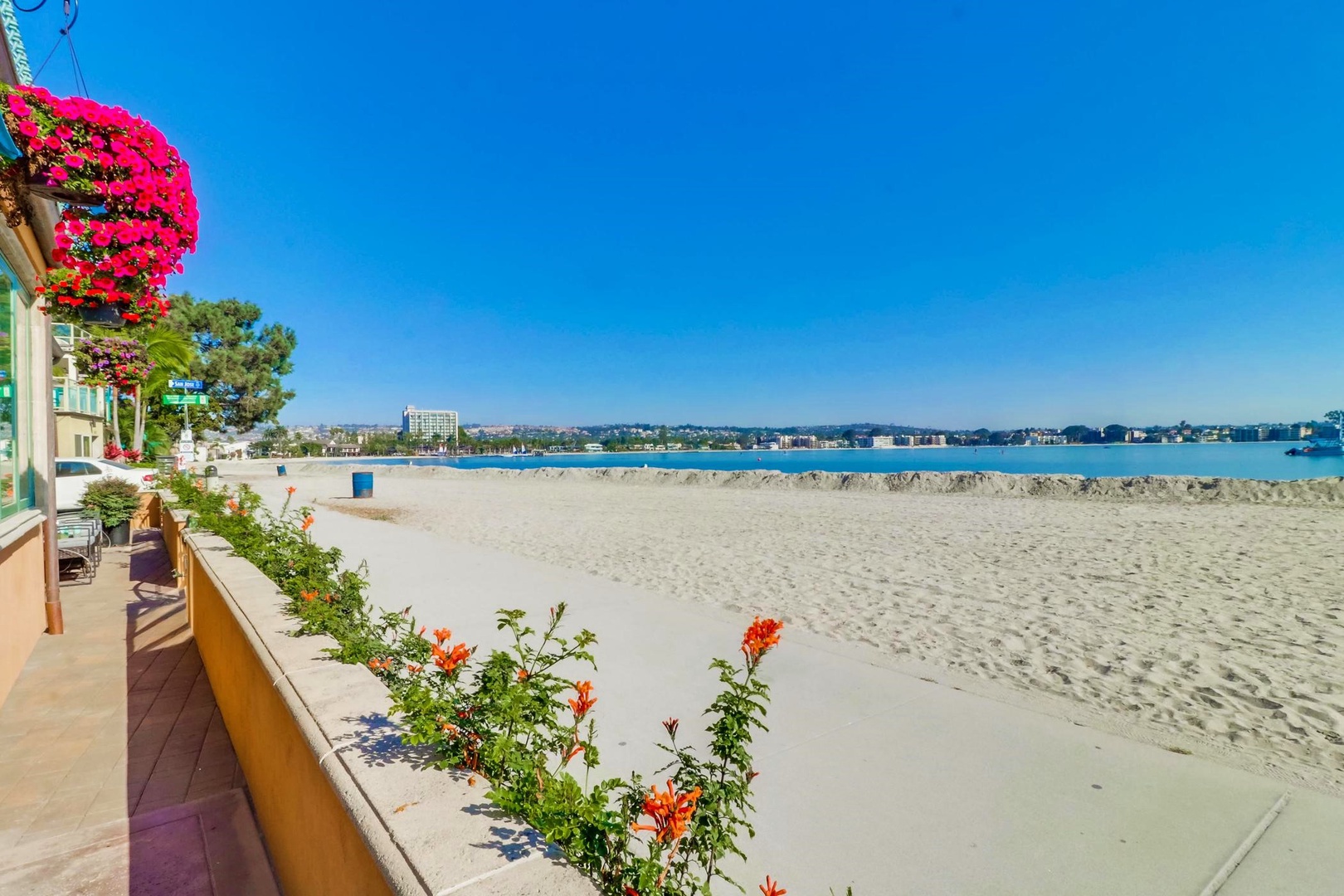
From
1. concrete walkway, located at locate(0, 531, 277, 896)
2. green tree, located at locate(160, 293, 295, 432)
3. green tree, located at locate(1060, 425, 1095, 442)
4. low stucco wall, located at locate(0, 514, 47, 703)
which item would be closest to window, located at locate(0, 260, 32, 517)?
low stucco wall, located at locate(0, 514, 47, 703)

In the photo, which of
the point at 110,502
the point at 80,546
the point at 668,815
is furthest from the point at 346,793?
the point at 110,502

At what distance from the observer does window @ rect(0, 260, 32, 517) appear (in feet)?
15.9

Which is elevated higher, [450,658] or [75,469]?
[75,469]

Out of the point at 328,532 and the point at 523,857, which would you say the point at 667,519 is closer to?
the point at 328,532

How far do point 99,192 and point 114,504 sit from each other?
9.76 meters

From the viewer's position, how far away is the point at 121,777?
11.0 ft

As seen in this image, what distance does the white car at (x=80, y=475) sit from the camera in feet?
41.1

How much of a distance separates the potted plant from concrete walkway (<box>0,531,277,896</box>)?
537 cm

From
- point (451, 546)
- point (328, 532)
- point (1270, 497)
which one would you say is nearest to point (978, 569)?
point (451, 546)

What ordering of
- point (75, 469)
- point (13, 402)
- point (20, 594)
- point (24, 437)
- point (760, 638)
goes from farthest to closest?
point (75, 469) → point (24, 437) → point (13, 402) → point (20, 594) → point (760, 638)

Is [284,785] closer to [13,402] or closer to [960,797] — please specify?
[960,797]

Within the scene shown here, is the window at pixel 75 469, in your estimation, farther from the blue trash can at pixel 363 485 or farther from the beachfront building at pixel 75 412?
the blue trash can at pixel 363 485

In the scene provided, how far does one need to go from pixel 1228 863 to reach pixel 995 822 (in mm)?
808

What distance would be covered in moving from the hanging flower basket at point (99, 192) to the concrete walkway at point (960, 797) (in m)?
3.44
